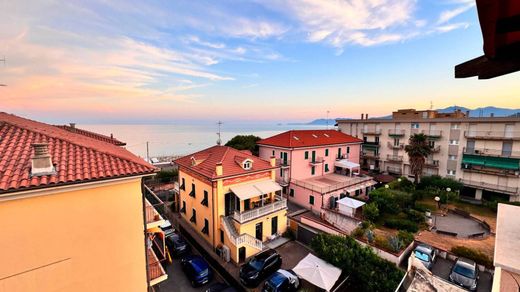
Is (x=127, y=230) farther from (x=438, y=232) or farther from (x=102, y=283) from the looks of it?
(x=438, y=232)

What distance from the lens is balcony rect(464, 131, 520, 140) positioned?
27.3m

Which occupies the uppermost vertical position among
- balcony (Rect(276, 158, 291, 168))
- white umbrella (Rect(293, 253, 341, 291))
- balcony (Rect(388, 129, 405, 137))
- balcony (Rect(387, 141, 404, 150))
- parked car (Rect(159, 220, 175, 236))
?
balcony (Rect(388, 129, 405, 137))

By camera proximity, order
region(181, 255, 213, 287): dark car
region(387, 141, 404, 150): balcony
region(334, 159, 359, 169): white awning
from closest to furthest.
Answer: region(181, 255, 213, 287): dark car, region(334, 159, 359, 169): white awning, region(387, 141, 404, 150): balcony

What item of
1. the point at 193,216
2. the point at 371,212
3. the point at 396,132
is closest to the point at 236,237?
the point at 193,216

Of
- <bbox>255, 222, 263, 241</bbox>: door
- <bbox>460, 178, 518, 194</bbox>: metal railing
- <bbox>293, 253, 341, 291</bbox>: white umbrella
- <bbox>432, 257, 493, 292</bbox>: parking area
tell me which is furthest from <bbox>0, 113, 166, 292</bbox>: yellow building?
<bbox>460, 178, 518, 194</bbox>: metal railing

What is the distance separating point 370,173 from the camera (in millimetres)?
38562

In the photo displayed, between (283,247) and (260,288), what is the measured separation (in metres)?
5.04

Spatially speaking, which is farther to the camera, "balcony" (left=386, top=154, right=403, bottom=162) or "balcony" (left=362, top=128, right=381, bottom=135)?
"balcony" (left=362, top=128, right=381, bottom=135)

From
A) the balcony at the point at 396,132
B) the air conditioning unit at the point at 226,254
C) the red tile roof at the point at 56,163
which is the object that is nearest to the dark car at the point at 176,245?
the air conditioning unit at the point at 226,254

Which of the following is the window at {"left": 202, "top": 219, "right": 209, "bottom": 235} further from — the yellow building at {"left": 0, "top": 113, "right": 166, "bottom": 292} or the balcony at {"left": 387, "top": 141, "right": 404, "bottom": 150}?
the balcony at {"left": 387, "top": 141, "right": 404, "bottom": 150}

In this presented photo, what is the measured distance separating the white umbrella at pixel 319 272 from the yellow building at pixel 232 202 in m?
4.59

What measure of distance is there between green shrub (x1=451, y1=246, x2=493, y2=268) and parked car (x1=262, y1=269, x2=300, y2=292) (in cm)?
1256

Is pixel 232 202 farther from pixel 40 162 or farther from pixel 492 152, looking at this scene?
pixel 492 152

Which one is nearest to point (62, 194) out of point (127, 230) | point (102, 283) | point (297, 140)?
point (127, 230)
